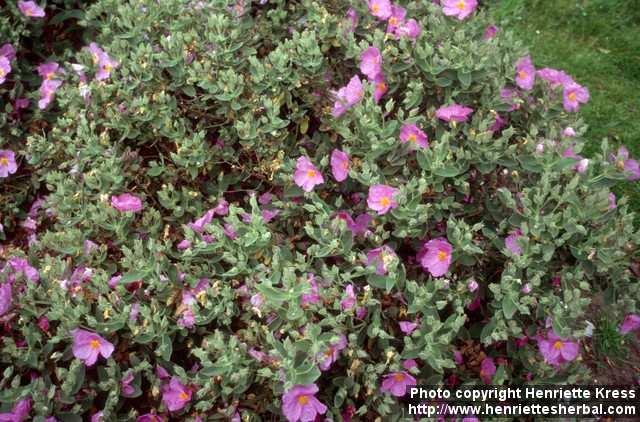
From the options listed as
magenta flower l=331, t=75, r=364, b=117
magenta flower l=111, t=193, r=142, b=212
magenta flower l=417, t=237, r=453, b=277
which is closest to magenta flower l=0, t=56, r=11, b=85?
magenta flower l=111, t=193, r=142, b=212

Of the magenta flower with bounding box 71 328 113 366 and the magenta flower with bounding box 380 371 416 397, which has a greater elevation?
the magenta flower with bounding box 71 328 113 366

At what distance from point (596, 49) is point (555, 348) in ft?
9.33

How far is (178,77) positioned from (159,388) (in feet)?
3.22

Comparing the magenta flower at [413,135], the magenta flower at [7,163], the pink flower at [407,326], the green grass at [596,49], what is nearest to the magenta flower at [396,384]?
the pink flower at [407,326]

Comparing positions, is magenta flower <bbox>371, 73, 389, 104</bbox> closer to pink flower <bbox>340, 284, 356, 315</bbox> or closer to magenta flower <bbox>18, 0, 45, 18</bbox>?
pink flower <bbox>340, 284, 356, 315</bbox>

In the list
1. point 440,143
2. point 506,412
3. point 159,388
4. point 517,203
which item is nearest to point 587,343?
point 506,412

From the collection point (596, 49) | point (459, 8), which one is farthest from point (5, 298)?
point (596, 49)

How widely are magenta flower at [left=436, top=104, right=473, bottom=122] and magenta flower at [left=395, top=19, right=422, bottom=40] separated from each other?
0.30 m

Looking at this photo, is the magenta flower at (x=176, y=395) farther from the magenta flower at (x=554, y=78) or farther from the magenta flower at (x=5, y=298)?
the magenta flower at (x=554, y=78)

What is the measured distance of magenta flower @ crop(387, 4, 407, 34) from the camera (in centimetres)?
219

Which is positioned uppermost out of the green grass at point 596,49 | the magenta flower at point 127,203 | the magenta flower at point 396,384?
the magenta flower at point 127,203

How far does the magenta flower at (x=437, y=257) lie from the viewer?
181cm

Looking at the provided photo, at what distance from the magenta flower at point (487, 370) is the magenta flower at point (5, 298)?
1.37 m

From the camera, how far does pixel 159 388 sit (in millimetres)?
1784
